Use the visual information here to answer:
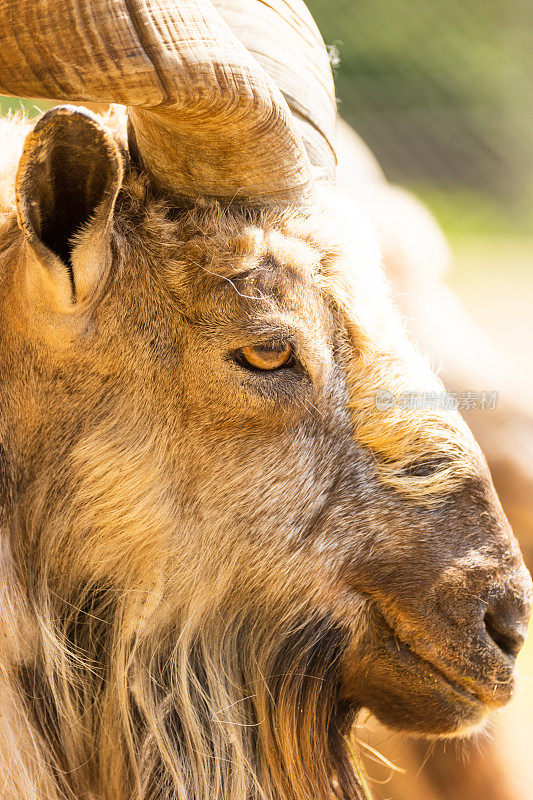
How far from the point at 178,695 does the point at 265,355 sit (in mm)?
801

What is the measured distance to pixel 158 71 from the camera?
152 centimetres

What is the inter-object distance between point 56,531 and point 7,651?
270 mm

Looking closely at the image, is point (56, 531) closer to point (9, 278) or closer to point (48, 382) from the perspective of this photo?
point (48, 382)

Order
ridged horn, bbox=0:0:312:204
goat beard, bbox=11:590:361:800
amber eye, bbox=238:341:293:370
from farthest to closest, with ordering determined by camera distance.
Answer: goat beard, bbox=11:590:361:800, amber eye, bbox=238:341:293:370, ridged horn, bbox=0:0:312:204

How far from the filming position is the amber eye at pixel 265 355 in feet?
5.93

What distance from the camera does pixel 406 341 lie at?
203 centimetres

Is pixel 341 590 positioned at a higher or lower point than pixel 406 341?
lower

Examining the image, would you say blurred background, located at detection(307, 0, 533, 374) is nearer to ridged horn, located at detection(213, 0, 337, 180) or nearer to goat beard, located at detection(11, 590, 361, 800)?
ridged horn, located at detection(213, 0, 337, 180)

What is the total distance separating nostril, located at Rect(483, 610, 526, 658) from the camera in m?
1.84

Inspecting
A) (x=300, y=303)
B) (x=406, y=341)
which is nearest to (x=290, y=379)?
(x=300, y=303)

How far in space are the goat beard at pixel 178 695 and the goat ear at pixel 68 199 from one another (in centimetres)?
72

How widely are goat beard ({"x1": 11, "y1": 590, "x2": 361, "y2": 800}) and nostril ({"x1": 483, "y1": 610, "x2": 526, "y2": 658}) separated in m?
0.31

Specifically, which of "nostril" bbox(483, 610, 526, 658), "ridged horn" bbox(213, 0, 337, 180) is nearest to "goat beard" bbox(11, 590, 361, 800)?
"nostril" bbox(483, 610, 526, 658)

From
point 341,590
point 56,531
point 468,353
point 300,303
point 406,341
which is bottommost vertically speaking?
point 468,353
